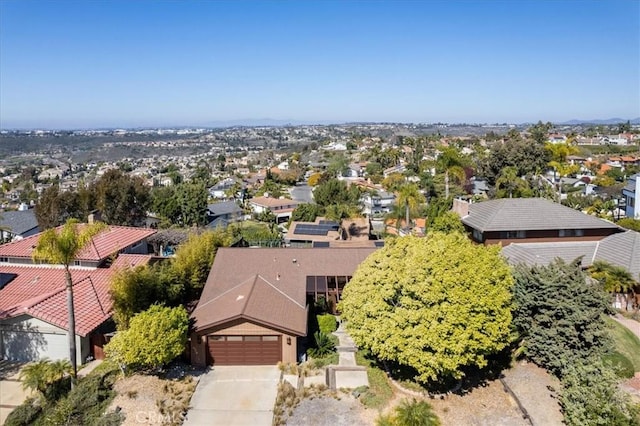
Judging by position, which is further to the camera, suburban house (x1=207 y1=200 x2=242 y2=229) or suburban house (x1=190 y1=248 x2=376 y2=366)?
suburban house (x1=207 y1=200 x2=242 y2=229)

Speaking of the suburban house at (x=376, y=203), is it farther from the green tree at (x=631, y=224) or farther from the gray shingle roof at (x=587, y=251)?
the gray shingle roof at (x=587, y=251)

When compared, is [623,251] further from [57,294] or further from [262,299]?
[57,294]

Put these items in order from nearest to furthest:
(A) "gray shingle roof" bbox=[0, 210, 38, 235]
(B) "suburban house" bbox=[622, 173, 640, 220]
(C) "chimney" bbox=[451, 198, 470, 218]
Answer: (C) "chimney" bbox=[451, 198, 470, 218], (B) "suburban house" bbox=[622, 173, 640, 220], (A) "gray shingle roof" bbox=[0, 210, 38, 235]

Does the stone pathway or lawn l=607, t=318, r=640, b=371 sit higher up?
lawn l=607, t=318, r=640, b=371

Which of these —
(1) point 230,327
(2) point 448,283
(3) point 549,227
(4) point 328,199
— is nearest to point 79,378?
(1) point 230,327

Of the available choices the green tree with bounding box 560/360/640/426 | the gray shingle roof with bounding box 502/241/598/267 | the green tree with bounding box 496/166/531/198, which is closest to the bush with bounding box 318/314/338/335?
the green tree with bounding box 560/360/640/426

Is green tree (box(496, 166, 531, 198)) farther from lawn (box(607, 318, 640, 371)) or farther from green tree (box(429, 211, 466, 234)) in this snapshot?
lawn (box(607, 318, 640, 371))

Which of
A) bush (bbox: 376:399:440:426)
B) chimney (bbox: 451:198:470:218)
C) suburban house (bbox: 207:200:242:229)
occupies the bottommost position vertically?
suburban house (bbox: 207:200:242:229)
